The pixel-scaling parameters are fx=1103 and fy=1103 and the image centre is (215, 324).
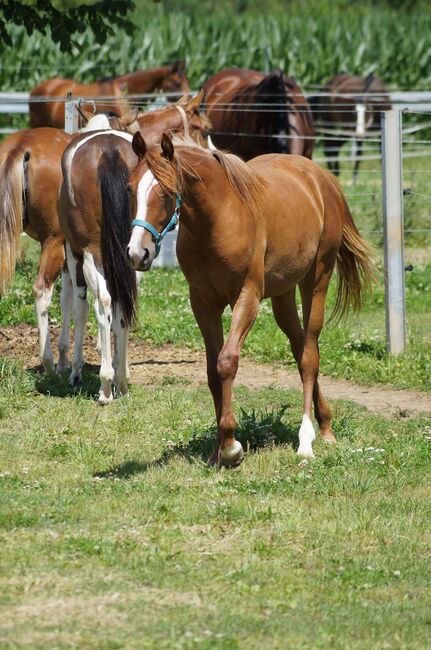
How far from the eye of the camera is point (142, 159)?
5.65m

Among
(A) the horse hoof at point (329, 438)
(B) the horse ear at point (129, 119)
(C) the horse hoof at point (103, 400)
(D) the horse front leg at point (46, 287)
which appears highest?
(B) the horse ear at point (129, 119)

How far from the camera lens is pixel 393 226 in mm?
9375

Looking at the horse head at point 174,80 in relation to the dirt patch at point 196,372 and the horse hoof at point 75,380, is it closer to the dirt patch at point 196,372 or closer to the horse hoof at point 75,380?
the dirt patch at point 196,372

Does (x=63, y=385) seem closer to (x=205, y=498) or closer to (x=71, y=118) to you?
(x=71, y=118)

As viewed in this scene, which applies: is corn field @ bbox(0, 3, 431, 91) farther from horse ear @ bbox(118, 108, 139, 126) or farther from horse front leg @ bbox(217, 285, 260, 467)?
horse front leg @ bbox(217, 285, 260, 467)

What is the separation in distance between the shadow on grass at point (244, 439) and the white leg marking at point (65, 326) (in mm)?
2165

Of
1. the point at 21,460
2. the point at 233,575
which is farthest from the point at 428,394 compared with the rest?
the point at 233,575

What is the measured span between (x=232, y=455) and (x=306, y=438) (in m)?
0.67

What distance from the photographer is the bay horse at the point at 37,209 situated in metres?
Answer: 8.62

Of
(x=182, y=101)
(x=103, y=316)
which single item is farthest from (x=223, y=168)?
(x=182, y=101)

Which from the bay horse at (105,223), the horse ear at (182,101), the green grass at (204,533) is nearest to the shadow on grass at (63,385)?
the bay horse at (105,223)

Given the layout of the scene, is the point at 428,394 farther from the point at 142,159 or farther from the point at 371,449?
the point at 142,159

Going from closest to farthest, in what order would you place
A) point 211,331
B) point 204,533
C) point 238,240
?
point 204,533 → point 238,240 → point 211,331

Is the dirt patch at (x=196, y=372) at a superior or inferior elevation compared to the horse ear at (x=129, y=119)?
inferior
